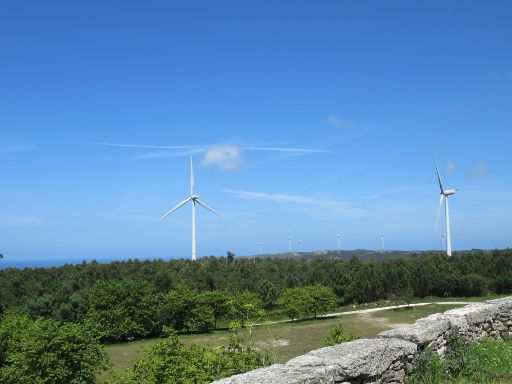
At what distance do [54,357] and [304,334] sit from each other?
19.5 metres

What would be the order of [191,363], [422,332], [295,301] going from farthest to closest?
[295,301] < [191,363] < [422,332]

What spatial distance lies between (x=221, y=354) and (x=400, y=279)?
4613 centimetres

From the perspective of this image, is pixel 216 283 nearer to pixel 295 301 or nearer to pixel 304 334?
pixel 295 301

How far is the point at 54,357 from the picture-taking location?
63.7 ft

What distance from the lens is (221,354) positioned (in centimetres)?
1138

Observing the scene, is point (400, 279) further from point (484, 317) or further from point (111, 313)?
point (484, 317)

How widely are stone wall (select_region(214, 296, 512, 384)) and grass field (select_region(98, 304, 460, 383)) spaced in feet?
59.0

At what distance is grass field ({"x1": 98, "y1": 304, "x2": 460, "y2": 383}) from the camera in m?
28.9

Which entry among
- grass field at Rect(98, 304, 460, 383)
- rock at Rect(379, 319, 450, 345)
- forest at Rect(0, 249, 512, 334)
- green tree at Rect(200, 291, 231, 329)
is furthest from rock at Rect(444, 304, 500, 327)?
green tree at Rect(200, 291, 231, 329)

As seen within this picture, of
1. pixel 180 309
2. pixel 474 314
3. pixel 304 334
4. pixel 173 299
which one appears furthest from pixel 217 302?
pixel 474 314

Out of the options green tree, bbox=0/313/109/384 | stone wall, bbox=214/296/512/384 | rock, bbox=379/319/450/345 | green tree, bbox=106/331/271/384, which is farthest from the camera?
green tree, bbox=0/313/109/384

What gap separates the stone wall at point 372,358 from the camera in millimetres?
6125

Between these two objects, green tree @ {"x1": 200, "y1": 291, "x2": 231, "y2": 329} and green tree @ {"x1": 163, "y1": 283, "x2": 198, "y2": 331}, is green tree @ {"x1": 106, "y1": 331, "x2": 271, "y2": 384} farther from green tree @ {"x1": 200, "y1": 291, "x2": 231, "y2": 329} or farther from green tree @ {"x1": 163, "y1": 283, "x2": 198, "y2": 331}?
green tree @ {"x1": 200, "y1": 291, "x2": 231, "y2": 329}

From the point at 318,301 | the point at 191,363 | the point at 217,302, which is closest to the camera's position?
the point at 191,363
